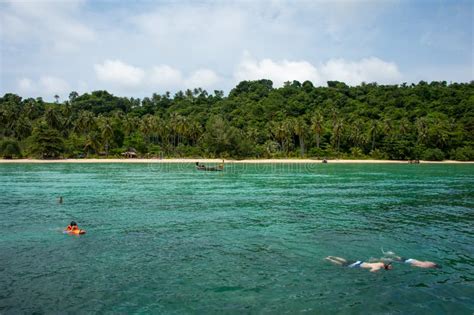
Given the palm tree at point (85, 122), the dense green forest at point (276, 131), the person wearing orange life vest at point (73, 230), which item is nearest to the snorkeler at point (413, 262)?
the person wearing orange life vest at point (73, 230)

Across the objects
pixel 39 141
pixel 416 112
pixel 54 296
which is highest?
pixel 416 112

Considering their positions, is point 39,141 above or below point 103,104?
below

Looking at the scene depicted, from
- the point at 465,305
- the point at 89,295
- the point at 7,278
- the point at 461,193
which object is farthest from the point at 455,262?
the point at 461,193

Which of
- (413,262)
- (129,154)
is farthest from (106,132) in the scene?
(413,262)

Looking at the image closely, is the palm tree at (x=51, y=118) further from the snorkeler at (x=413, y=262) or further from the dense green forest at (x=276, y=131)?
the snorkeler at (x=413, y=262)

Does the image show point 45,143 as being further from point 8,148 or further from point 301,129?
point 301,129

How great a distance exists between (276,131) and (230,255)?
102800 mm

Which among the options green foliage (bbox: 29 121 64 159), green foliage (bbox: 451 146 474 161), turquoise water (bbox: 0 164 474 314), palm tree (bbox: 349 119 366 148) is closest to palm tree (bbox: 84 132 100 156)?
green foliage (bbox: 29 121 64 159)

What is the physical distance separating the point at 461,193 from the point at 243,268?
1315 inches

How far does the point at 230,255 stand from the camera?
17.5m

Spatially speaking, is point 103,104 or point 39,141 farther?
point 103,104

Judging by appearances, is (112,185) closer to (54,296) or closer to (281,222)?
(281,222)

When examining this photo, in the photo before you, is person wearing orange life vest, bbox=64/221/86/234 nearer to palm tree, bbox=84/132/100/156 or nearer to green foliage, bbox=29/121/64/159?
green foliage, bbox=29/121/64/159

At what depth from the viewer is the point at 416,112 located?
135 metres
